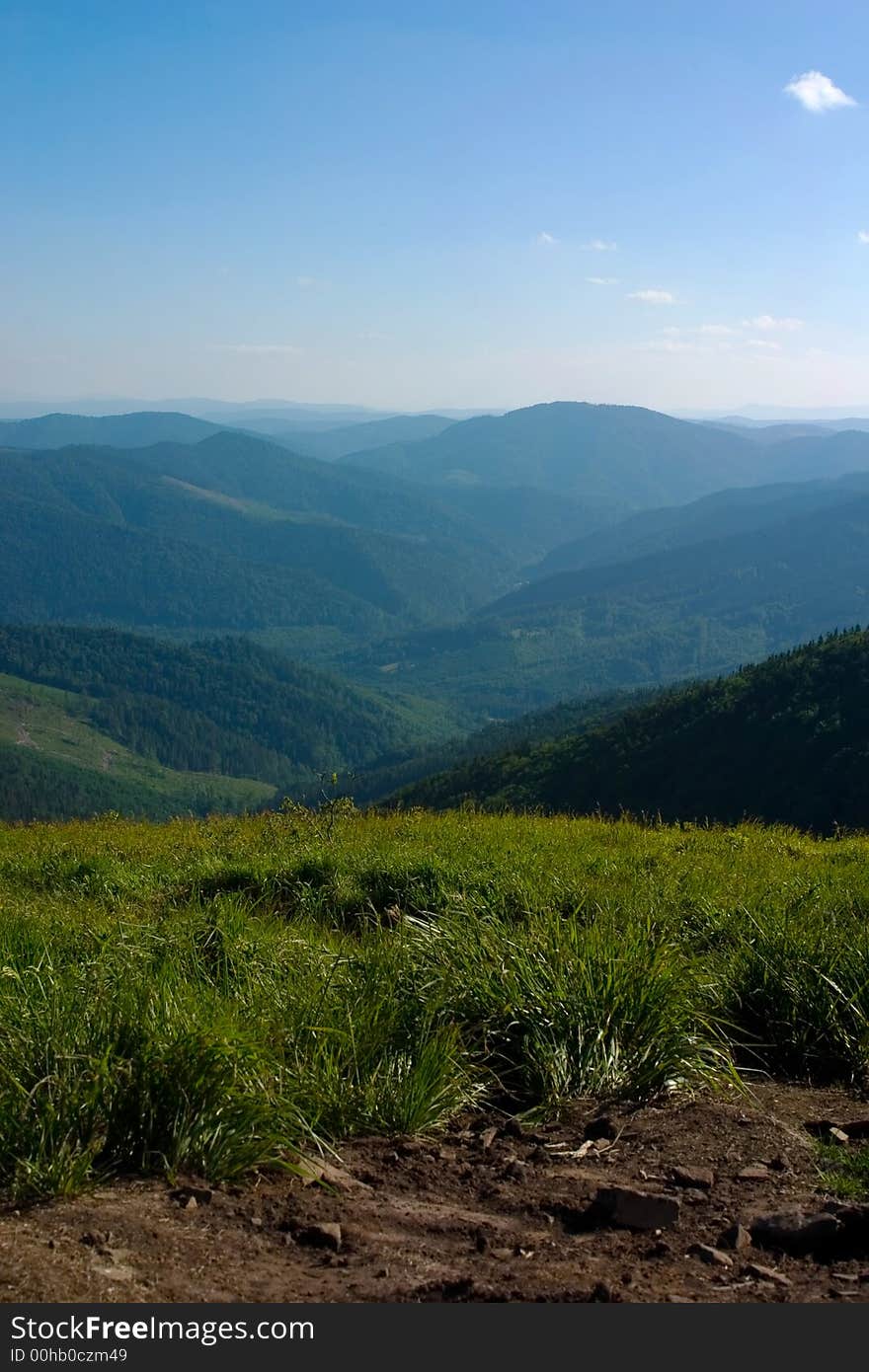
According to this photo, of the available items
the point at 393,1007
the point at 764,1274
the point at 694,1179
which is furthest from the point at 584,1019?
the point at 764,1274

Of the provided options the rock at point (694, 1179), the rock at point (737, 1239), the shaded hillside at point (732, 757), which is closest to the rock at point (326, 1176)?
the rock at point (694, 1179)

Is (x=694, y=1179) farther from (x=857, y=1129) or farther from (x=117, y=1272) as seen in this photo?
(x=117, y=1272)

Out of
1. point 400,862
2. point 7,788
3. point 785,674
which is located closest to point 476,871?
point 400,862

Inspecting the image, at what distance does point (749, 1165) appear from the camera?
4137 mm

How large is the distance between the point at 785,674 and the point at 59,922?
8216cm

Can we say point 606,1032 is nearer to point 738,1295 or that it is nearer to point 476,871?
point 738,1295

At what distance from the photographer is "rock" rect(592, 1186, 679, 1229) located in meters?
3.62

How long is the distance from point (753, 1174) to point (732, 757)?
7177cm

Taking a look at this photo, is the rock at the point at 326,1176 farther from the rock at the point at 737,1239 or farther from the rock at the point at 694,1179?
the rock at the point at 737,1239

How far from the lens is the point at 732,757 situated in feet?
239

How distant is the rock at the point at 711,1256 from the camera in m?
3.36

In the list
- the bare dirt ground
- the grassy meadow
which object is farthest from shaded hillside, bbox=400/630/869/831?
the bare dirt ground

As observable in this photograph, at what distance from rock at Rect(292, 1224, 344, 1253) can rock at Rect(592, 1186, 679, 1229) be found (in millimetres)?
975

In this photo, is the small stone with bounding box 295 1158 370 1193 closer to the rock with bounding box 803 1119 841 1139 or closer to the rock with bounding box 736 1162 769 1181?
the rock with bounding box 736 1162 769 1181
